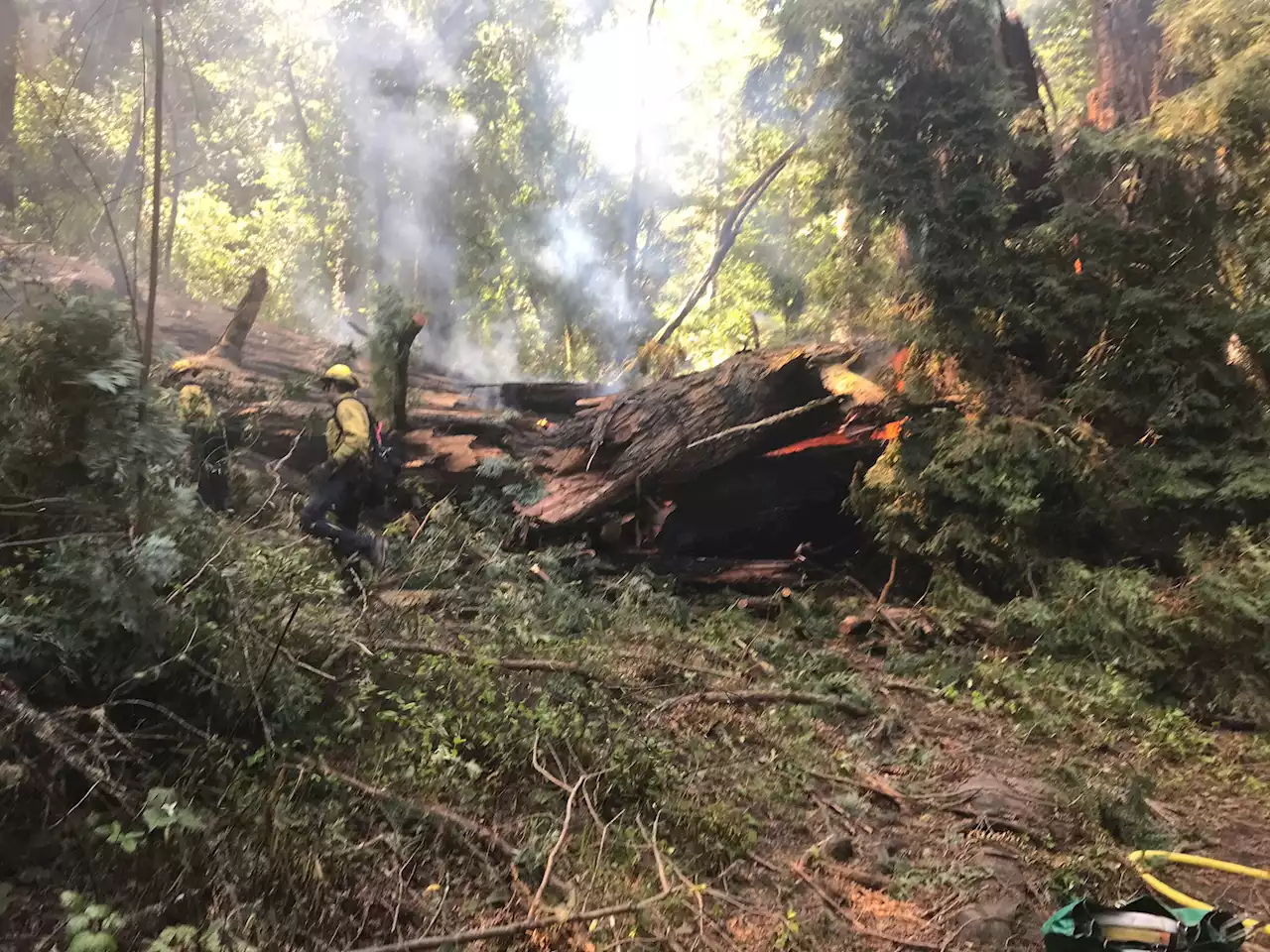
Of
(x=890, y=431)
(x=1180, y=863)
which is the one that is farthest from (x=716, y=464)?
(x=1180, y=863)

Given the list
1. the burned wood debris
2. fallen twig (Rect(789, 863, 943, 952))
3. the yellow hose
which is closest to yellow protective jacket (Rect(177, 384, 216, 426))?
the burned wood debris

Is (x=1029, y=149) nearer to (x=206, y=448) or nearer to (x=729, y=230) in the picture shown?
(x=729, y=230)

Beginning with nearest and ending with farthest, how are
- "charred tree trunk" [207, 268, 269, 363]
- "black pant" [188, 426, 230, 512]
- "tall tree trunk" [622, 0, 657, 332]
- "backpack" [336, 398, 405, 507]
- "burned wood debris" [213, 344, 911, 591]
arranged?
"black pant" [188, 426, 230, 512] → "backpack" [336, 398, 405, 507] → "burned wood debris" [213, 344, 911, 591] → "charred tree trunk" [207, 268, 269, 363] → "tall tree trunk" [622, 0, 657, 332]

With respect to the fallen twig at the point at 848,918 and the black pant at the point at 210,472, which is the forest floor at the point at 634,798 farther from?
the black pant at the point at 210,472

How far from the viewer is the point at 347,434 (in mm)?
7289

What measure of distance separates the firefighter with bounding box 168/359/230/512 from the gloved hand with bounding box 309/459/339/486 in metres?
0.86

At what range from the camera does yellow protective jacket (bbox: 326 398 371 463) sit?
7.23 metres

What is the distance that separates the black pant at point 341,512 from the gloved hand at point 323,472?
0.07m

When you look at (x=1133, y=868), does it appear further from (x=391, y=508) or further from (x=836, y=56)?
(x=836, y=56)

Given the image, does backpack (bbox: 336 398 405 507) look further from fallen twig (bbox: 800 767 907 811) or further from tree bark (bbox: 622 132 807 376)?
tree bark (bbox: 622 132 807 376)

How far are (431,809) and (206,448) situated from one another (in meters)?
6.61

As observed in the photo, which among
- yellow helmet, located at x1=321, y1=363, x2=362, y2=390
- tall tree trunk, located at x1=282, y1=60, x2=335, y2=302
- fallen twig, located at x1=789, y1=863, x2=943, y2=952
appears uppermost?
tall tree trunk, located at x1=282, y1=60, x2=335, y2=302

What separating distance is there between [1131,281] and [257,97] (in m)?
18.4

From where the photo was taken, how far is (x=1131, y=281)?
724 centimetres
